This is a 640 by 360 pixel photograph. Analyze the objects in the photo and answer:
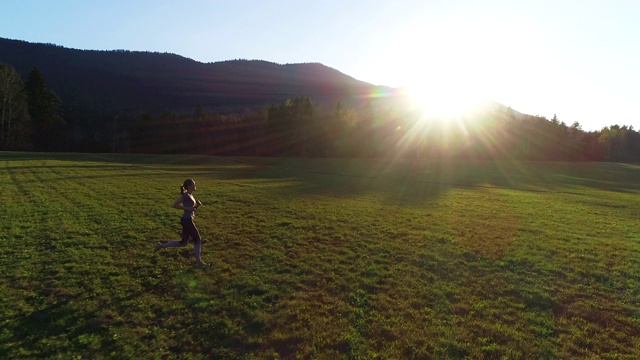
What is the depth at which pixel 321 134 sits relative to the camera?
92.7 meters

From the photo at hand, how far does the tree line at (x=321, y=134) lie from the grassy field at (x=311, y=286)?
2826 inches

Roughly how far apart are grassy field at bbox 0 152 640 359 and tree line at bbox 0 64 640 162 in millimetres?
71778

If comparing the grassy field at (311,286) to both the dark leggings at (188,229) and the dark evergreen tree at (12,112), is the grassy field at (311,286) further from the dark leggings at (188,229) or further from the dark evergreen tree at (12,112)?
the dark evergreen tree at (12,112)

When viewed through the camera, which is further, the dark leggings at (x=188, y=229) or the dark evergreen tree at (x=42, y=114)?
the dark evergreen tree at (x=42, y=114)

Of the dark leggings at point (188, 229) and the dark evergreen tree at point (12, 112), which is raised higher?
the dark evergreen tree at point (12, 112)

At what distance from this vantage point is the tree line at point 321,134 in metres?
89.4

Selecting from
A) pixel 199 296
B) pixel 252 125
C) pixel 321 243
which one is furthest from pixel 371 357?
pixel 252 125

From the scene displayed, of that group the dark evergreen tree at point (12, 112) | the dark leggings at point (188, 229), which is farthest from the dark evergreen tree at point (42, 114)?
the dark leggings at point (188, 229)

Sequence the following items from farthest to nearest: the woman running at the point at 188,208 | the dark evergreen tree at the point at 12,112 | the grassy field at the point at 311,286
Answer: the dark evergreen tree at the point at 12,112, the woman running at the point at 188,208, the grassy field at the point at 311,286

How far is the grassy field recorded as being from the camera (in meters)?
8.01

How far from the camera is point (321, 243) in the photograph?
49.0ft

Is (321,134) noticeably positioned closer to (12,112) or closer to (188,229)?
(12,112)

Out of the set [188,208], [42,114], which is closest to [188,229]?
[188,208]

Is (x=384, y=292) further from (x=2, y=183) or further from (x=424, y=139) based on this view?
(x=424, y=139)
